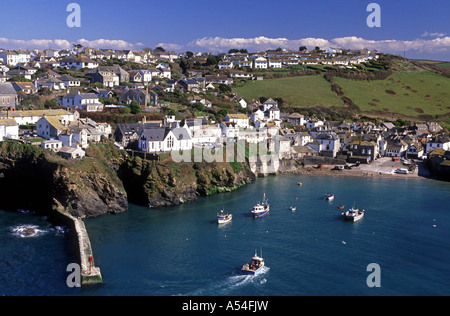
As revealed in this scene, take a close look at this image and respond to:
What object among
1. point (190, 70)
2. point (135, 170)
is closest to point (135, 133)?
point (135, 170)

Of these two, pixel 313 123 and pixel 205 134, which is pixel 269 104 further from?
pixel 205 134

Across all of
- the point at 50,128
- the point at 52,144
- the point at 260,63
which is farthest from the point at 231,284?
the point at 260,63

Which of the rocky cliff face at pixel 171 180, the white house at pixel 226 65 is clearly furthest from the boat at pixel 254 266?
the white house at pixel 226 65

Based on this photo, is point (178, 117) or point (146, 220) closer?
point (146, 220)

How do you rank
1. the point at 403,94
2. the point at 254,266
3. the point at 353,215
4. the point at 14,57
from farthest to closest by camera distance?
the point at 403,94 < the point at 14,57 < the point at 353,215 < the point at 254,266

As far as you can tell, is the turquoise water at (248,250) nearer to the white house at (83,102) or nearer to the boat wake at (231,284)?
the boat wake at (231,284)
